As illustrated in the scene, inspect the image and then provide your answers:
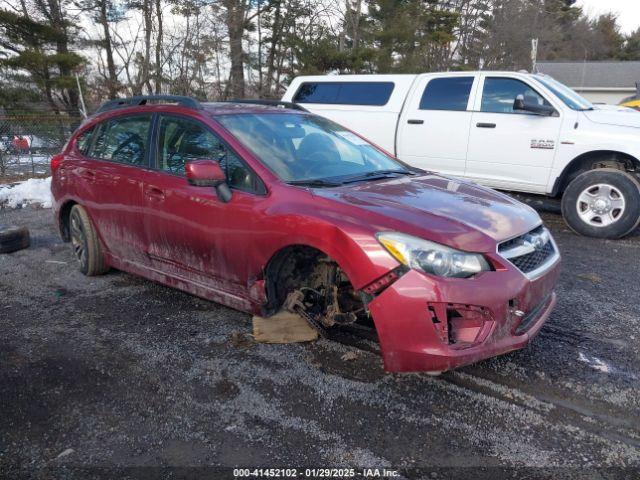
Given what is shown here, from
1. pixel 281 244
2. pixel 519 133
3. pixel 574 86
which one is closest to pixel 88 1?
pixel 519 133

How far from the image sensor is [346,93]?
26.7 ft

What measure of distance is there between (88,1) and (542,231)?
78.3 feet

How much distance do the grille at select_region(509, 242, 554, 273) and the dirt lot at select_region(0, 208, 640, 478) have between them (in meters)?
0.66

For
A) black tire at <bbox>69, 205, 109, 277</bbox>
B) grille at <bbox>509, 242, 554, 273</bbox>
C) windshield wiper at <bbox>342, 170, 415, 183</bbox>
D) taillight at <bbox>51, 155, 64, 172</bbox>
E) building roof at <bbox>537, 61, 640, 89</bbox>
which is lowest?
black tire at <bbox>69, 205, 109, 277</bbox>

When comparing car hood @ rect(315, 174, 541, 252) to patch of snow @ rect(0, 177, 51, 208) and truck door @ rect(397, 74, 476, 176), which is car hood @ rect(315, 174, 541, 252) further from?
patch of snow @ rect(0, 177, 51, 208)

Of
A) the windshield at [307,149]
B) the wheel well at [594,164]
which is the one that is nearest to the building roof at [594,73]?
the wheel well at [594,164]

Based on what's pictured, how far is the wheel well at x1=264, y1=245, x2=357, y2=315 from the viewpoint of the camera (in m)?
3.10

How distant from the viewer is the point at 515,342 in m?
2.67

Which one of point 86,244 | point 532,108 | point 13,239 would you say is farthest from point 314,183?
point 13,239

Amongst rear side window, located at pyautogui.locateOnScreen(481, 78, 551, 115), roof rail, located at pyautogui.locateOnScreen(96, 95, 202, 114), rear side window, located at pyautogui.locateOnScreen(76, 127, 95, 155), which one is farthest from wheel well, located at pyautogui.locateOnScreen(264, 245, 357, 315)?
rear side window, located at pyautogui.locateOnScreen(481, 78, 551, 115)

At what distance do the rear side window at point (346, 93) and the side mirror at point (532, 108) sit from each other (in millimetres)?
2112

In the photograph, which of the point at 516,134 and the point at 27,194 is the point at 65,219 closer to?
the point at 27,194

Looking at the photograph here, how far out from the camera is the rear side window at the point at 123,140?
4.03 meters

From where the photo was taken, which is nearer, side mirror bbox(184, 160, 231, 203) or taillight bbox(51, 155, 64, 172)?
side mirror bbox(184, 160, 231, 203)
